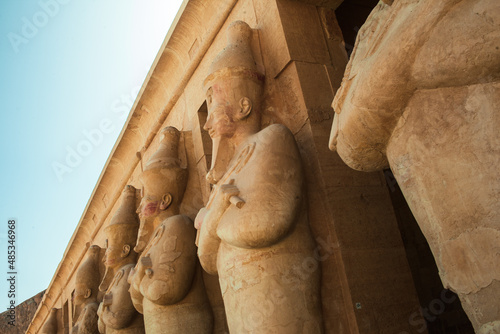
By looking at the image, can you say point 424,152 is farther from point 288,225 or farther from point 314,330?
point 314,330

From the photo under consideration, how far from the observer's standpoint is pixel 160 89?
5336mm

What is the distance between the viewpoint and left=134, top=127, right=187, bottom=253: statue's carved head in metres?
4.02

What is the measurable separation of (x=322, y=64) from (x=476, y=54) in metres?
1.73

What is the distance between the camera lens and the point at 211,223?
2566 millimetres

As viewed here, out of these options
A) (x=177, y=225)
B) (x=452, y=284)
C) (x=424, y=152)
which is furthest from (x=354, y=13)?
(x=452, y=284)

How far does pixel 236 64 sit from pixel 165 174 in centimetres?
149

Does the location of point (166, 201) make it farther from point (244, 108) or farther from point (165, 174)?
point (244, 108)

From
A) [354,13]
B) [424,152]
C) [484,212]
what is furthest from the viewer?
[354,13]

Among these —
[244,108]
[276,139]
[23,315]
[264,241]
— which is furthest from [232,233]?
[23,315]

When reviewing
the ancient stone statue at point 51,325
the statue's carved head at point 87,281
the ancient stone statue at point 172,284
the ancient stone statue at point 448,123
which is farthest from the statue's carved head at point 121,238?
the ancient stone statue at point 51,325

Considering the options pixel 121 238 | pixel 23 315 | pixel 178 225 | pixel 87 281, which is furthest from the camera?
pixel 23 315

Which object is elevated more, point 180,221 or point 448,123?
point 448,123

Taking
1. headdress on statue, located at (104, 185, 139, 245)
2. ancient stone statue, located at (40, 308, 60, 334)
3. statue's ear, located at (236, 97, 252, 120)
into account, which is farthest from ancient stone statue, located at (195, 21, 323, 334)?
ancient stone statue, located at (40, 308, 60, 334)

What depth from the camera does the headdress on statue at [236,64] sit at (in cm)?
298
